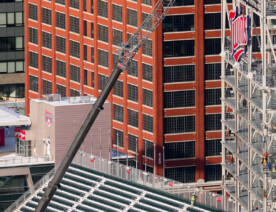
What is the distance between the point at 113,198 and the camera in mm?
193875

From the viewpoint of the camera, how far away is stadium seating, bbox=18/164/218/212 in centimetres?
18900

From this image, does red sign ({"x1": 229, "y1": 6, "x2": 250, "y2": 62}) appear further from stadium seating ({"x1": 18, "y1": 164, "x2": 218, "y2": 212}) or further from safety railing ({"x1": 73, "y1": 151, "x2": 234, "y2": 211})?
stadium seating ({"x1": 18, "y1": 164, "x2": 218, "y2": 212})

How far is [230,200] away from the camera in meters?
183

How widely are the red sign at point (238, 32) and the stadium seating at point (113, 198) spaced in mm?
18865

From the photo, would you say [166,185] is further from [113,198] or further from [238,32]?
[238,32]

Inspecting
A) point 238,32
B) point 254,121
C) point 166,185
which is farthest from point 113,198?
point 238,32

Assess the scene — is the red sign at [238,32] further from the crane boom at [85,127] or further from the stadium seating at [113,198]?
the stadium seating at [113,198]

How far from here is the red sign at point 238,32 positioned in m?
174

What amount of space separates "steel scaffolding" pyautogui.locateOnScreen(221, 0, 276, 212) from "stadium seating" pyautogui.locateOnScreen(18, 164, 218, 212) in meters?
7.15

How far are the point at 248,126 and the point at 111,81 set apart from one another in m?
18.5

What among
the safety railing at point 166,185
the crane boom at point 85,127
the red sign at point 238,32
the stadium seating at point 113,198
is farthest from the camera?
the stadium seating at point 113,198

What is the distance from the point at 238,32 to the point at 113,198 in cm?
2895

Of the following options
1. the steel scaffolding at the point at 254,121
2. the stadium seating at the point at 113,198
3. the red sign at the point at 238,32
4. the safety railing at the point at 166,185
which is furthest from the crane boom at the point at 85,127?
the stadium seating at the point at 113,198

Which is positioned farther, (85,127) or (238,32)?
(238,32)
